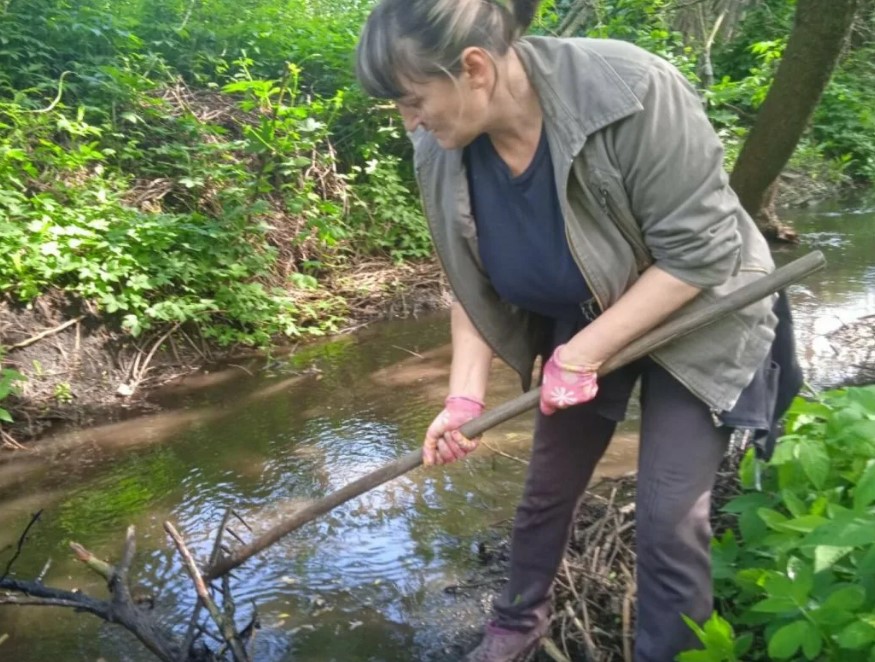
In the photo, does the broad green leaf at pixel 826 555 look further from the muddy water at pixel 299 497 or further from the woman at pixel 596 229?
the muddy water at pixel 299 497

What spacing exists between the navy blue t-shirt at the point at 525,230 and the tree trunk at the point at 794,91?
227cm

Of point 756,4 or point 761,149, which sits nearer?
point 761,149

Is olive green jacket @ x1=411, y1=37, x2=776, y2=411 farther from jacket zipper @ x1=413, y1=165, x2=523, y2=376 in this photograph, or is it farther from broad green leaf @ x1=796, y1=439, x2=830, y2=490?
broad green leaf @ x1=796, y1=439, x2=830, y2=490

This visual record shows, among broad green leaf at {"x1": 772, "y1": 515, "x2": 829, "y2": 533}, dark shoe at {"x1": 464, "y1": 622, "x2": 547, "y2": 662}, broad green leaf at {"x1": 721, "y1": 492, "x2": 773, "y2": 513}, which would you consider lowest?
dark shoe at {"x1": 464, "y1": 622, "x2": 547, "y2": 662}

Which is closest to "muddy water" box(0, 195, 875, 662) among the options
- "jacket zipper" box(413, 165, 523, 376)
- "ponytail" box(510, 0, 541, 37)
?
"jacket zipper" box(413, 165, 523, 376)

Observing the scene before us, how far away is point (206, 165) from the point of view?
18.9ft

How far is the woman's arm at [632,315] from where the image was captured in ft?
5.47

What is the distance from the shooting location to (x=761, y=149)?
3770 millimetres

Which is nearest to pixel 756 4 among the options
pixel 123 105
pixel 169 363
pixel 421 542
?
pixel 123 105

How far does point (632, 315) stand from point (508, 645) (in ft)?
3.49

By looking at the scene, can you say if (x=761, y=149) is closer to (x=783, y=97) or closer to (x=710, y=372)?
(x=783, y=97)

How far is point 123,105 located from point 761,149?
4554 mm

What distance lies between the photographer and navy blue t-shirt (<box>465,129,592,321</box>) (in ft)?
5.61

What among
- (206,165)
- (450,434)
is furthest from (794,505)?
(206,165)
